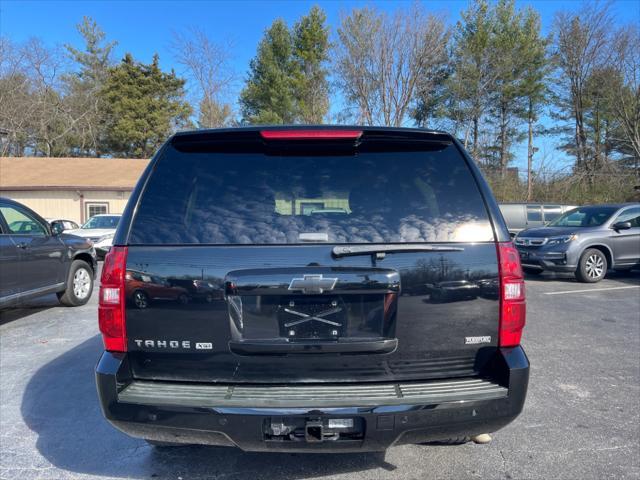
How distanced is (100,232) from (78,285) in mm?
8112

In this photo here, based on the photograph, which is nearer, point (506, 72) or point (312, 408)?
point (312, 408)

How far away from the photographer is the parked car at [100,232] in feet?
45.8

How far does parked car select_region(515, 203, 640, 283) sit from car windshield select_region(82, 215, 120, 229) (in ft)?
43.8

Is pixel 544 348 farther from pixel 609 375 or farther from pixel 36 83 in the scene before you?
pixel 36 83

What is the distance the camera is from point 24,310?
7180 mm

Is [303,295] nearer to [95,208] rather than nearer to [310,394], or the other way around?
[310,394]

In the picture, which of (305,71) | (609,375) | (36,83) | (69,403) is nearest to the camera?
(69,403)

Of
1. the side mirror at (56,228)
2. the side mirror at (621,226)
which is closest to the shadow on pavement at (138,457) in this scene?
the side mirror at (56,228)

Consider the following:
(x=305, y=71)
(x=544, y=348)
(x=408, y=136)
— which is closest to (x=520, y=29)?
(x=305, y=71)

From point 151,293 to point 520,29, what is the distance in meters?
33.1

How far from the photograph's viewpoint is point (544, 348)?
514 cm

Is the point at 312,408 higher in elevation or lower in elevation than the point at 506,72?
lower

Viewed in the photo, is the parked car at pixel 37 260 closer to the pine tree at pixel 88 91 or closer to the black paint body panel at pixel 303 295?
the black paint body panel at pixel 303 295

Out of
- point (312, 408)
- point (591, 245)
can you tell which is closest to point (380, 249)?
point (312, 408)
